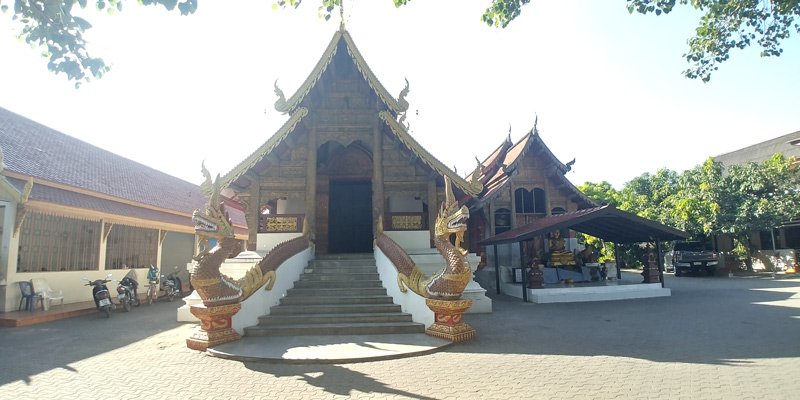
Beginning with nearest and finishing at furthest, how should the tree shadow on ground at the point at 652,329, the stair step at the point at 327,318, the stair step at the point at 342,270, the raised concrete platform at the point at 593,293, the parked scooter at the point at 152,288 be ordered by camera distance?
the tree shadow on ground at the point at 652,329, the stair step at the point at 327,318, the stair step at the point at 342,270, the raised concrete platform at the point at 593,293, the parked scooter at the point at 152,288

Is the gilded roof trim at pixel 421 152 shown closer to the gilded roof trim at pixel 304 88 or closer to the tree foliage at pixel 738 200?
the gilded roof trim at pixel 304 88

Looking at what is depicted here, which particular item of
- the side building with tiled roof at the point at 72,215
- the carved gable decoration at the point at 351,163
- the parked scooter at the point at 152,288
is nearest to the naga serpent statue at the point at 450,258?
the carved gable decoration at the point at 351,163

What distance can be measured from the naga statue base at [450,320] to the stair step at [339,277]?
280cm

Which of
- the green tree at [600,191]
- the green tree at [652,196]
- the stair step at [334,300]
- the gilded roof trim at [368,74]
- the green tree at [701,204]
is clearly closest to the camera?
the stair step at [334,300]

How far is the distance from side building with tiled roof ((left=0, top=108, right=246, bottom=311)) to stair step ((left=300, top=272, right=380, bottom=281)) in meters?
6.90

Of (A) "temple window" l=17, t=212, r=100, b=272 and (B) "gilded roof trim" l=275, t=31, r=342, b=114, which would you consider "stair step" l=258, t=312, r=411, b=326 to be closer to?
(B) "gilded roof trim" l=275, t=31, r=342, b=114

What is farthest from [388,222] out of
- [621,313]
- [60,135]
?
[60,135]

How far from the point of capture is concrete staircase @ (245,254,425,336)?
6797 millimetres

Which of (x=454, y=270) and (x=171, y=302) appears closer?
(x=454, y=270)

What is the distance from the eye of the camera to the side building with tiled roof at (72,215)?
9.58m

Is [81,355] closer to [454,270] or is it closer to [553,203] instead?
[454,270]

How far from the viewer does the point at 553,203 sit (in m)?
16.6

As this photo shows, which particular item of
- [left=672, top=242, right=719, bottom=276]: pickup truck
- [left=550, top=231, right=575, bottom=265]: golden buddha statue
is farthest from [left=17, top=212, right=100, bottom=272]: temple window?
[left=672, top=242, right=719, bottom=276]: pickup truck

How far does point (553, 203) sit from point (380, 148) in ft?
29.1
